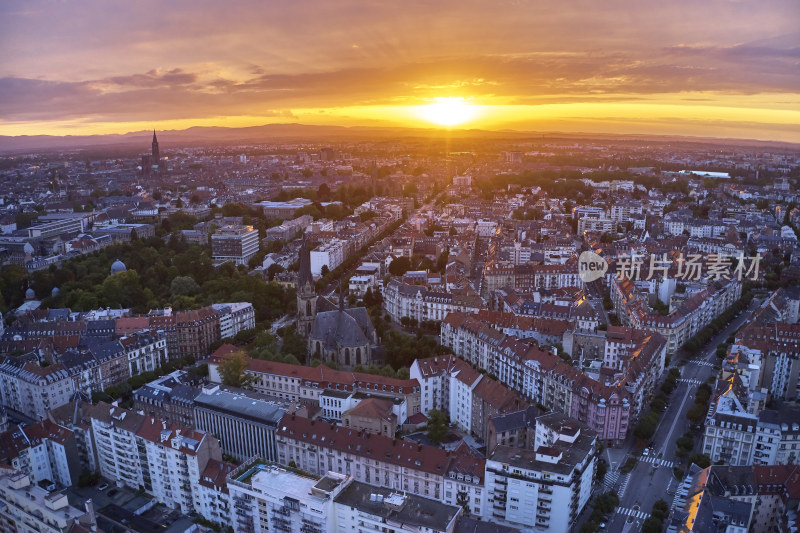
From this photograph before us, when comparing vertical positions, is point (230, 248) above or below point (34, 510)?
above

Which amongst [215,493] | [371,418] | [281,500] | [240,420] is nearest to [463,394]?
[371,418]

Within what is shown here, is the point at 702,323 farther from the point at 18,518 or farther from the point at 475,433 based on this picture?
the point at 18,518

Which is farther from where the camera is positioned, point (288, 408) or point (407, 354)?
point (407, 354)

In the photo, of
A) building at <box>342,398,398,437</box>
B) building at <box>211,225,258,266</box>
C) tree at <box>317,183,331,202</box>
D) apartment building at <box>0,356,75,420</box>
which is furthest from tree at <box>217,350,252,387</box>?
tree at <box>317,183,331,202</box>

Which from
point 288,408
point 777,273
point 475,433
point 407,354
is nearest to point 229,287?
point 407,354

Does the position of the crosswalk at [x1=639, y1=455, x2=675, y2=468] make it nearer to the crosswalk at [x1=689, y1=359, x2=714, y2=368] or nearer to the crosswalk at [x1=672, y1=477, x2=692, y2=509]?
the crosswalk at [x1=672, y1=477, x2=692, y2=509]

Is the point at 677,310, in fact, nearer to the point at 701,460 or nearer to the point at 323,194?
the point at 701,460
